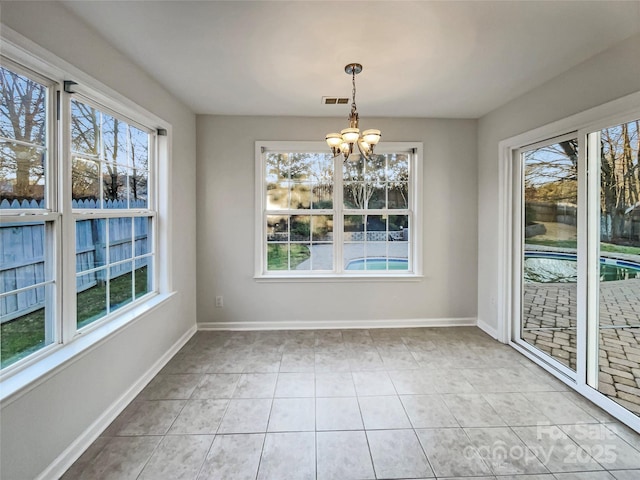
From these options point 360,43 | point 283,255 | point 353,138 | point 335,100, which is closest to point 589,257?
point 353,138

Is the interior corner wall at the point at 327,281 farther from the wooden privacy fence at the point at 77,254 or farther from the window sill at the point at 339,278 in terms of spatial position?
the wooden privacy fence at the point at 77,254

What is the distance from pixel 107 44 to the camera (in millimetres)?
2121

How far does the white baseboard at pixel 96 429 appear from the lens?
1.66 meters

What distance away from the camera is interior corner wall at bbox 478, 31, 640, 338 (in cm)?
209

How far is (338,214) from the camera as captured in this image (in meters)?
3.85

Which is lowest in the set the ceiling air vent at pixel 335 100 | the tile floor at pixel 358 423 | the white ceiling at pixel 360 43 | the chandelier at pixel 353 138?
the tile floor at pixel 358 423

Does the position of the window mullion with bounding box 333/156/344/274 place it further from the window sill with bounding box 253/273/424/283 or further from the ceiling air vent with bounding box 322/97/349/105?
the ceiling air vent with bounding box 322/97/349/105

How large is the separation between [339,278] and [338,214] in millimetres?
784

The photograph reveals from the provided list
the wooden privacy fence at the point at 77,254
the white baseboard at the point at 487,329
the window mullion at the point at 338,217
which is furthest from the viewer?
the window mullion at the point at 338,217

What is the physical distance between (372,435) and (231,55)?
2.80 m

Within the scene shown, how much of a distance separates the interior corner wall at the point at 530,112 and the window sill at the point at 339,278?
2.67 ft

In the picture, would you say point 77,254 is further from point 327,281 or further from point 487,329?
point 487,329

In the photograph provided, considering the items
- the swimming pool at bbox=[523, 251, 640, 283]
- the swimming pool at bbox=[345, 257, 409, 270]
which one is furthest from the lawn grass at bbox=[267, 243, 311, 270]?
the swimming pool at bbox=[523, 251, 640, 283]

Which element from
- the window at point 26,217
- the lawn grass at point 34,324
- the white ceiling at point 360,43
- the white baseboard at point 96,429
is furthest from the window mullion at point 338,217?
the window at point 26,217
